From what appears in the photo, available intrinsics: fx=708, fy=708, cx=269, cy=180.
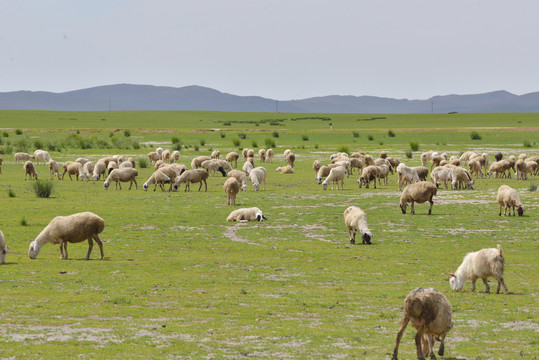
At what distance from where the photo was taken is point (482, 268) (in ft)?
48.3

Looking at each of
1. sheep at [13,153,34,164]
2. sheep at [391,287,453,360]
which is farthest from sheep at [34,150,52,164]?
sheep at [391,287,453,360]

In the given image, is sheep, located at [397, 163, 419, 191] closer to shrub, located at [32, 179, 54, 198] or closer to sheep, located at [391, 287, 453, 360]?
shrub, located at [32, 179, 54, 198]

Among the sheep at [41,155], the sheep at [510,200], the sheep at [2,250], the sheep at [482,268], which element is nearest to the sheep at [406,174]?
the sheep at [510,200]

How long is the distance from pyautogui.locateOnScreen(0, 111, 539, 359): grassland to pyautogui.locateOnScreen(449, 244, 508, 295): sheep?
36cm

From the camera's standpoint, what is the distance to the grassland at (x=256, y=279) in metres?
11.1

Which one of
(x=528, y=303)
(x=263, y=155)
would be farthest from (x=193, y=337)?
(x=263, y=155)

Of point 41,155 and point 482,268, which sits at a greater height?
point 41,155

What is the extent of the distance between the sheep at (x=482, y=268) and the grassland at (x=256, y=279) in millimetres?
358

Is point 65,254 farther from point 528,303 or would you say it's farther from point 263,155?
→ point 263,155

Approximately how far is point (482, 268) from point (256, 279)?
520cm

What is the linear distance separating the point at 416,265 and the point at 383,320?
6036mm

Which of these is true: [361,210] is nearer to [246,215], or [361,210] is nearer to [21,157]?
[246,215]

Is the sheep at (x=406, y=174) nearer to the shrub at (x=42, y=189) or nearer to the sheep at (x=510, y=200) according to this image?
the sheep at (x=510, y=200)

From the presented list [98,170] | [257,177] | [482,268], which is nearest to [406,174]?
[257,177]
